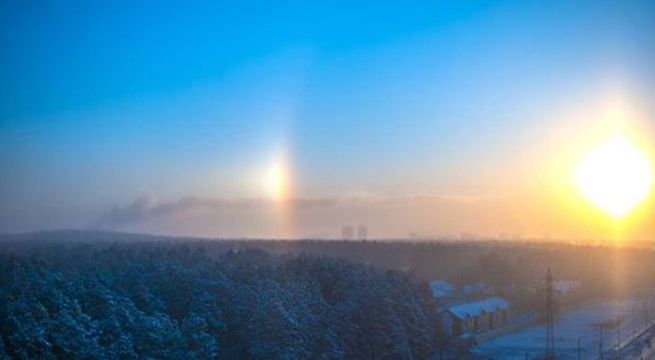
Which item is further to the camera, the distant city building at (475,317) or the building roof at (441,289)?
the building roof at (441,289)

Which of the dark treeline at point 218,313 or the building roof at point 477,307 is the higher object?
the dark treeline at point 218,313

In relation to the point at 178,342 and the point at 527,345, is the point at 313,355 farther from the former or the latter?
the point at 527,345

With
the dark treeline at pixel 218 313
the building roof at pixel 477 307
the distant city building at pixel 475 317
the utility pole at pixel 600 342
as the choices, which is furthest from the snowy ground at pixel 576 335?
the dark treeline at pixel 218 313

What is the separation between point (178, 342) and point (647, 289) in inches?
2712

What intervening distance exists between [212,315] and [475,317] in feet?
74.1

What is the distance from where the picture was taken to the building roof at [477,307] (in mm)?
41062

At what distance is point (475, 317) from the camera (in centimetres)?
4250

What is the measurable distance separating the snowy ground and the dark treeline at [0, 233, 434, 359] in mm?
5046

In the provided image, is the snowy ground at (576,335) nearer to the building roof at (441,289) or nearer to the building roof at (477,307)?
the building roof at (477,307)

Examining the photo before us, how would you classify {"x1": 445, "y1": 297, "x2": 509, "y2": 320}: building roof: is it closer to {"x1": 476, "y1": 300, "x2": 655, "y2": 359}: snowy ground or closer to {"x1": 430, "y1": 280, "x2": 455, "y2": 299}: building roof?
{"x1": 476, "y1": 300, "x2": 655, "y2": 359}: snowy ground

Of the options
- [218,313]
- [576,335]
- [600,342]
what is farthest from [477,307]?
[218,313]

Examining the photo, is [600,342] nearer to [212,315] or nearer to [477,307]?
[477,307]

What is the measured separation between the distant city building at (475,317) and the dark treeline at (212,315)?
4915 millimetres

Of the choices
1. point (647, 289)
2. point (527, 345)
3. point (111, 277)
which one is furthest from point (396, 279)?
point (647, 289)
